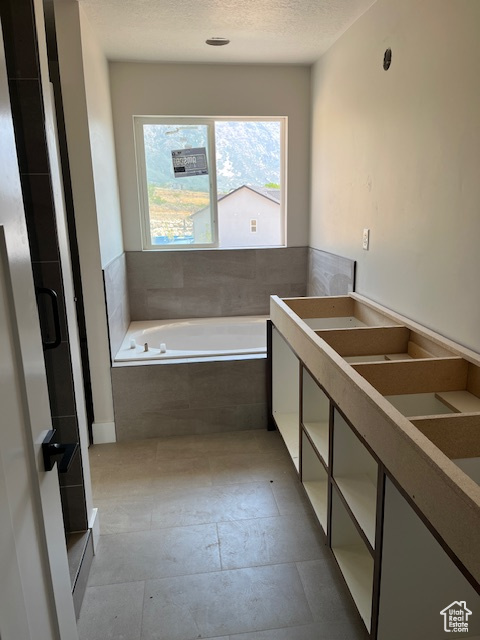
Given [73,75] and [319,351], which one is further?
[73,75]

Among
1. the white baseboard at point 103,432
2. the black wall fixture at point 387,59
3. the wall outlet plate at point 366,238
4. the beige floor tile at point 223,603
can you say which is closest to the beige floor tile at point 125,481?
the white baseboard at point 103,432

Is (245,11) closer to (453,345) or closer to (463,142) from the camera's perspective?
(463,142)

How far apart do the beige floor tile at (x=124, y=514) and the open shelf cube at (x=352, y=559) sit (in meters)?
0.92

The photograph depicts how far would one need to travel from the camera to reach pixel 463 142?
5.74ft

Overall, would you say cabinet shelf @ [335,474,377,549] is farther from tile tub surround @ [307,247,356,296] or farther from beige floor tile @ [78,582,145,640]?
tile tub surround @ [307,247,356,296]

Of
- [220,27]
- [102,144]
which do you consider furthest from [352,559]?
[220,27]

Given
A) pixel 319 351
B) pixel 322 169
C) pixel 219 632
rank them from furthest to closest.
Answer: 1. pixel 322 169
2. pixel 319 351
3. pixel 219 632

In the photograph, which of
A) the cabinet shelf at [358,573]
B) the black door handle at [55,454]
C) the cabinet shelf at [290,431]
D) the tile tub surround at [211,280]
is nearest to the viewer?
the black door handle at [55,454]

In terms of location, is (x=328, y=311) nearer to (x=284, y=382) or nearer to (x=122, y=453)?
(x=284, y=382)

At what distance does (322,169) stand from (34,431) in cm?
305

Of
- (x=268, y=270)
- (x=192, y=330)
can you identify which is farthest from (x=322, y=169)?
(x=192, y=330)

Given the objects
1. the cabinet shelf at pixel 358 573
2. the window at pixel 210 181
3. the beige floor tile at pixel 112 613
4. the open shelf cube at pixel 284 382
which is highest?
the window at pixel 210 181

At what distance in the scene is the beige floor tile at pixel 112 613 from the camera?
5.43 ft

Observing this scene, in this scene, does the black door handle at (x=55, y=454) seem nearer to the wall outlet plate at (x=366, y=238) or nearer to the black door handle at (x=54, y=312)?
the black door handle at (x=54, y=312)
